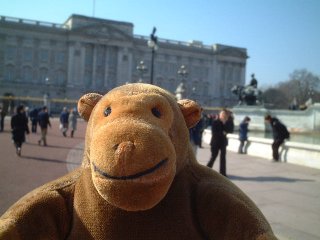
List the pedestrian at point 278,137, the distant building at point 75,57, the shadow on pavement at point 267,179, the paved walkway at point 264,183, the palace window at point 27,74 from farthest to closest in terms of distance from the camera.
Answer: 1. the palace window at point 27,74
2. the distant building at point 75,57
3. the pedestrian at point 278,137
4. the shadow on pavement at point 267,179
5. the paved walkway at point 264,183

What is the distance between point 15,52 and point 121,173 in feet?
240

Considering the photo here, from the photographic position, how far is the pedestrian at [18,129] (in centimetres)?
1070

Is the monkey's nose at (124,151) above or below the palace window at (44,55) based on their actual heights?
below

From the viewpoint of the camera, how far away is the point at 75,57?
2761 inches

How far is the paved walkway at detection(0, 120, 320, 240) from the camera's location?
469 centimetres

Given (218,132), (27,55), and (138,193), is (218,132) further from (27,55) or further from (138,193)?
(27,55)

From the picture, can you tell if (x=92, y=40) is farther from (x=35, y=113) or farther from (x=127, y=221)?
(x=127, y=221)

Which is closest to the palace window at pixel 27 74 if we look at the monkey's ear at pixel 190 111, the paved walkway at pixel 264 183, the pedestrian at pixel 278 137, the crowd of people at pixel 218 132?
the crowd of people at pixel 218 132

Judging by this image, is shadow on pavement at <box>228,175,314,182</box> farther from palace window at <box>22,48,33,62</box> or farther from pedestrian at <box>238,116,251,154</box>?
palace window at <box>22,48,33,62</box>

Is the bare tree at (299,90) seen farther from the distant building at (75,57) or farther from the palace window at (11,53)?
the palace window at (11,53)

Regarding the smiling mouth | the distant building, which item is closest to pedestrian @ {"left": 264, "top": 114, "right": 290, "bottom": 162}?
the smiling mouth

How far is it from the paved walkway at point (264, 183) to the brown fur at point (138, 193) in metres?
2.57

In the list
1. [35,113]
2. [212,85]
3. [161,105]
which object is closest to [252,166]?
[161,105]

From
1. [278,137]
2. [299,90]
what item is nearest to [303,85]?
[299,90]
